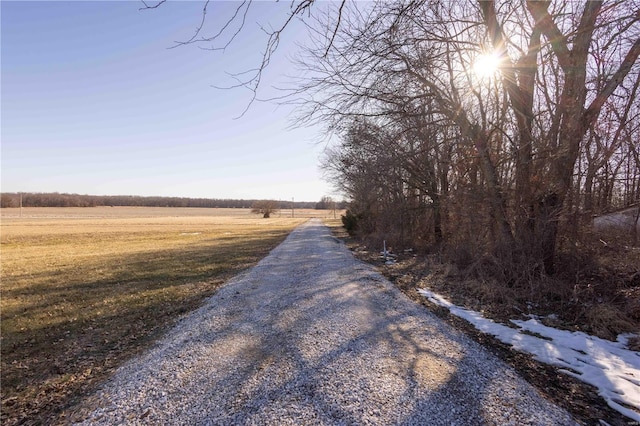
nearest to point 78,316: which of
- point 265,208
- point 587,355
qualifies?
point 587,355

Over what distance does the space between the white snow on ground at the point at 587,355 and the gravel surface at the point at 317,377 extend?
2.35ft

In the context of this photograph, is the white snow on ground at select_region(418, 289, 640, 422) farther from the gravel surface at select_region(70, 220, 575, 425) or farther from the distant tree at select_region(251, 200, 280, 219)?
the distant tree at select_region(251, 200, 280, 219)

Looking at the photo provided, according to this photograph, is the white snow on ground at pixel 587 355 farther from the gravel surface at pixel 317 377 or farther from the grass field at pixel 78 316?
the grass field at pixel 78 316

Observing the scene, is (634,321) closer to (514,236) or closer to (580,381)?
(580,381)

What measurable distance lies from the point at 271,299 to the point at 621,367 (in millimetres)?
5737

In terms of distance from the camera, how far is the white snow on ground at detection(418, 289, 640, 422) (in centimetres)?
333

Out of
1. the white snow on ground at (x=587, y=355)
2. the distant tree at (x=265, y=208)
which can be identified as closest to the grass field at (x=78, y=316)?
the white snow on ground at (x=587, y=355)

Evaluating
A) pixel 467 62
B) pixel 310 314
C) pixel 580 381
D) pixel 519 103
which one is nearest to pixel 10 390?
pixel 310 314

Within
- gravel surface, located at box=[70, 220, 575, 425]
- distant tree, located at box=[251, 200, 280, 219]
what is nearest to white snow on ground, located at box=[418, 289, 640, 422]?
gravel surface, located at box=[70, 220, 575, 425]

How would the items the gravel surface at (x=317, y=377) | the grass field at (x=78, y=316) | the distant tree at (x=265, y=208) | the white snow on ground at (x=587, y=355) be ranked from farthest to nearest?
the distant tree at (x=265, y=208), the grass field at (x=78, y=316), the white snow on ground at (x=587, y=355), the gravel surface at (x=317, y=377)

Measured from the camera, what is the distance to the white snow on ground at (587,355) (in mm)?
3330

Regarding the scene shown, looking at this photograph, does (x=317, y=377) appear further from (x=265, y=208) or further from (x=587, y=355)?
(x=265, y=208)

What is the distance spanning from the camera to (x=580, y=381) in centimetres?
357

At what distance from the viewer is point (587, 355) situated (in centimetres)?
420
